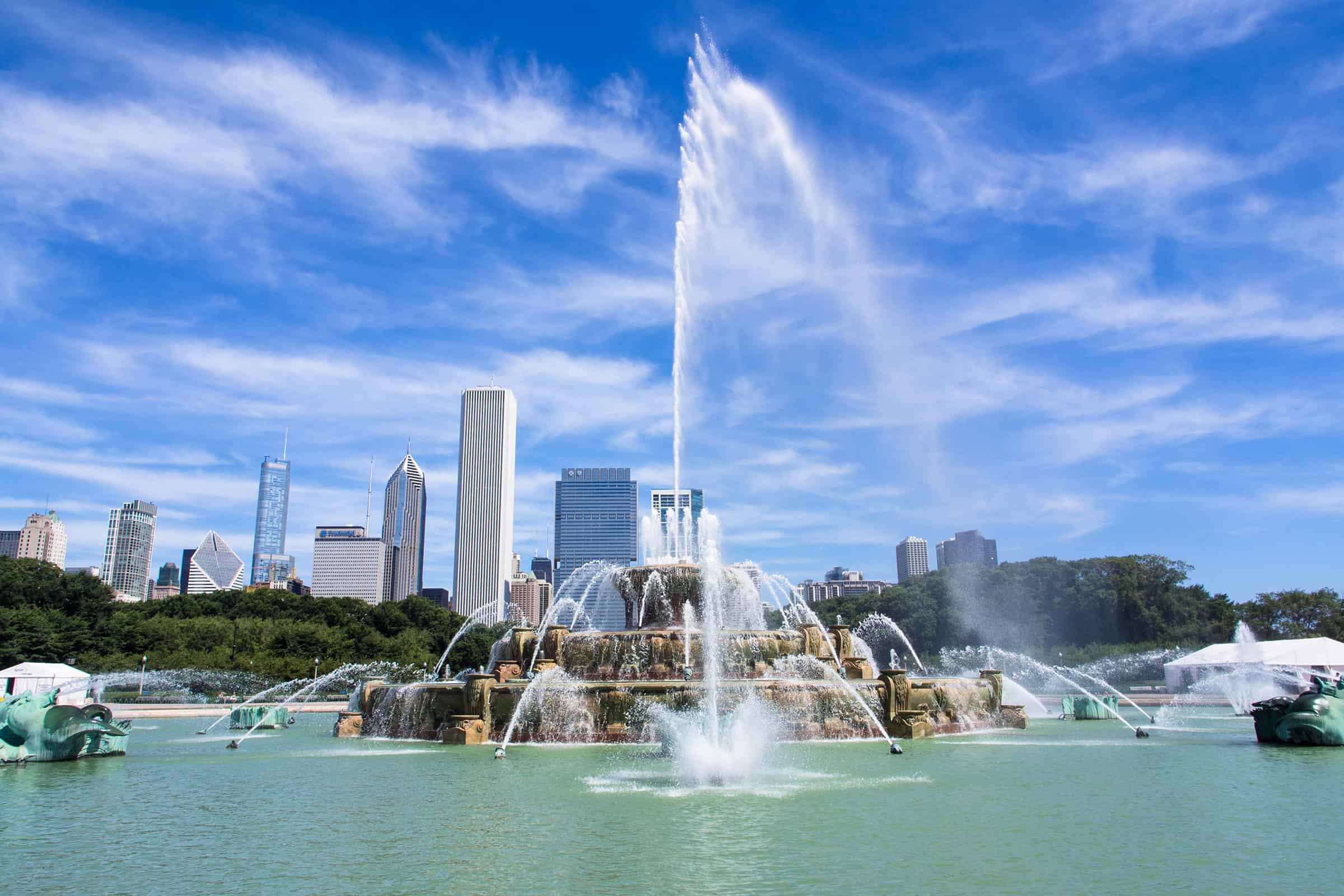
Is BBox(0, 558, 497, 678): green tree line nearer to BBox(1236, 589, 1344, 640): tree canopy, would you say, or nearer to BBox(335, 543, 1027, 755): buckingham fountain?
BBox(335, 543, 1027, 755): buckingham fountain

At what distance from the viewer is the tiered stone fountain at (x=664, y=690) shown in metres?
24.4

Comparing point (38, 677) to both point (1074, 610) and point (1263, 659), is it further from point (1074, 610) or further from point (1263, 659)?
point (1074, 610)

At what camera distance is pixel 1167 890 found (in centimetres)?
900

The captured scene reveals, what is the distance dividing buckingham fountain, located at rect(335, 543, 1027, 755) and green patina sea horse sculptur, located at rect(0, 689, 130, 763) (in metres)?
7.86

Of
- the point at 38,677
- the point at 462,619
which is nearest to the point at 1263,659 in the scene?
the point at 38,677

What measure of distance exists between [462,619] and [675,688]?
8693cm

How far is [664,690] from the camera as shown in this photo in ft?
79.3

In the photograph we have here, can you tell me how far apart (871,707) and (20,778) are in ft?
64.4

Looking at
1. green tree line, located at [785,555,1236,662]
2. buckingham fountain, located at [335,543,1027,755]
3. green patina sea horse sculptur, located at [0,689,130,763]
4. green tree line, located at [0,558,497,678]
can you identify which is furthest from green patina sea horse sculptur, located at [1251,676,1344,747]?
green tree line, located at [785,555,1236,662]

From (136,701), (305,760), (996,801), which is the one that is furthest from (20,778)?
(136,701)

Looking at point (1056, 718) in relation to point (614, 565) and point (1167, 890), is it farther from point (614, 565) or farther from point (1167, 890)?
point (1167, 890)

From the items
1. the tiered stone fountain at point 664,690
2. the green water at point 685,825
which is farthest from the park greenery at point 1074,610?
the green water at point 685,825

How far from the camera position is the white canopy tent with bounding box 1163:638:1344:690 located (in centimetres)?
4938

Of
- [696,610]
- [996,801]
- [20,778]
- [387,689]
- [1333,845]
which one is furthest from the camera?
[696,610]
